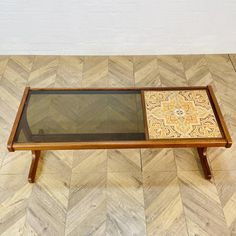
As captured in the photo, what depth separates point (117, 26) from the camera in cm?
237

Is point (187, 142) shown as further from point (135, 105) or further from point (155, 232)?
point (155, 232)

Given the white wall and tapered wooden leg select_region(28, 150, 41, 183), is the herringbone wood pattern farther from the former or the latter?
the white wall

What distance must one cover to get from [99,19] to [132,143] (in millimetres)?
1338

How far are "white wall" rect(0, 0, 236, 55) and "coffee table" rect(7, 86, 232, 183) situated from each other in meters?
0.89

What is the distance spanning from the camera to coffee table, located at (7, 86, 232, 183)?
141 cm

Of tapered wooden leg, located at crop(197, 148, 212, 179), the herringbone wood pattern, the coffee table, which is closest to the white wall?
the herringbone wood pattern

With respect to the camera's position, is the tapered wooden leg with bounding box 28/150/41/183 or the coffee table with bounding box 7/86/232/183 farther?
the tapered wooden leg with bounding box 28/150/41/183

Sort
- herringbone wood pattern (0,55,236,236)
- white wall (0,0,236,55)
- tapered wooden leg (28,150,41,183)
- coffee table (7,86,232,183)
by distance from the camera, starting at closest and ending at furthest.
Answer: coffee table (7,86,232,183) < herringbone wood pattern (0,55,236,236) < tapered wooden leg (28,150,41,183) < white wall (0,0,236,55)

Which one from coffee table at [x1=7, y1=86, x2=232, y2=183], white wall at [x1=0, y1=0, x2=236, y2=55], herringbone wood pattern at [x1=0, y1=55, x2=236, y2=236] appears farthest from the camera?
white wall at [x1=0, y1=0, x2=236, y2=55]

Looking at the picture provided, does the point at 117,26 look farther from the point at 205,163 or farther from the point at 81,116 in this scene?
the point at 205,163

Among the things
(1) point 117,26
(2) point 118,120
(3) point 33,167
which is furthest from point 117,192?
(1) point 117,26

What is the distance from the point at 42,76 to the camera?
2357 millimetres

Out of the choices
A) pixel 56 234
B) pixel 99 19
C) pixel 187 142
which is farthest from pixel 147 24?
pixel 56 234

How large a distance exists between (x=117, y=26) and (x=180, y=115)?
3.87ft
